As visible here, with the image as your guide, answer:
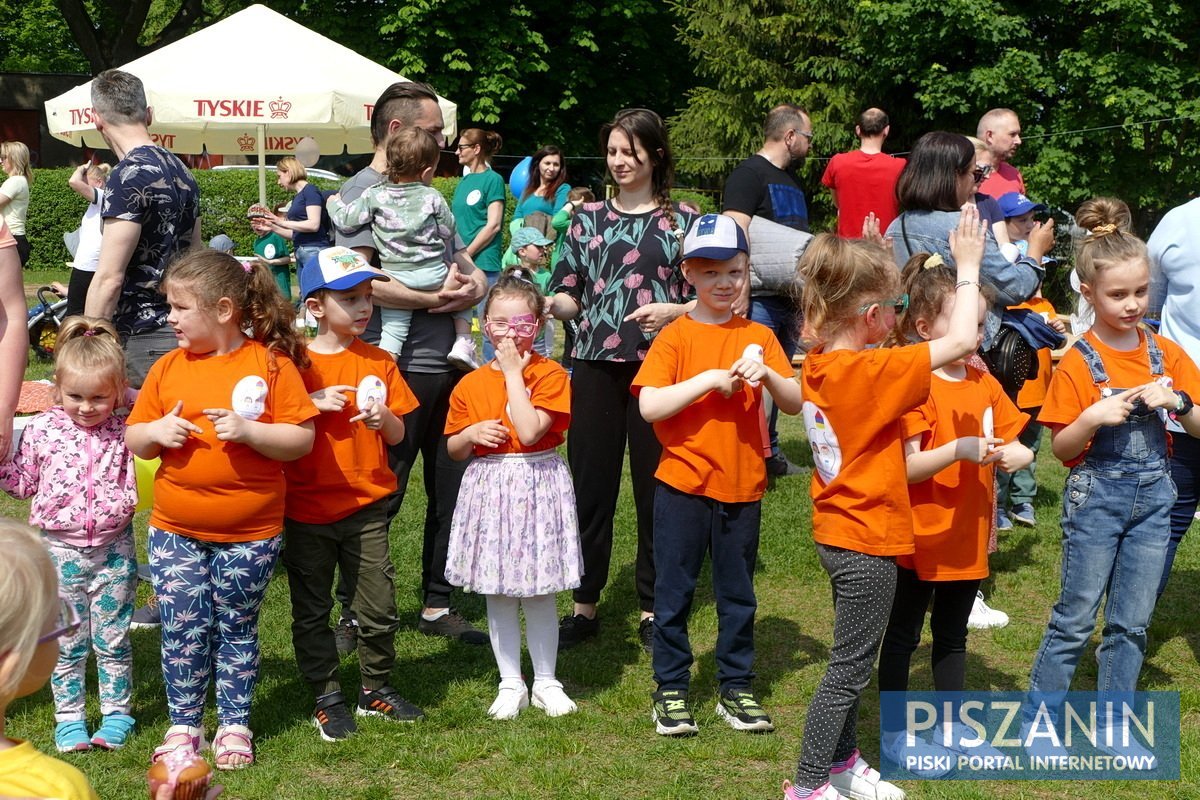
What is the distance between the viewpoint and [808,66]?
24.6m

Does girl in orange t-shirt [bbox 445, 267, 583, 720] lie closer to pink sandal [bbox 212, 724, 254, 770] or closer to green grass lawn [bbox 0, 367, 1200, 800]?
green grass lawn [bbox 0, 367, 1200, 800]

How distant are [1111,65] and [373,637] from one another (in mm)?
19151

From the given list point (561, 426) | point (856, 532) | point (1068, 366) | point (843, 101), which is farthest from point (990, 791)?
point (843, 101)

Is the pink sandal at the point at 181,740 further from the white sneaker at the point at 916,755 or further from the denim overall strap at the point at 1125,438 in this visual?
the denim overall strap at the point at 1125,438

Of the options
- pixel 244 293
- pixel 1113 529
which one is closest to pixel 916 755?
pixel 1113 529

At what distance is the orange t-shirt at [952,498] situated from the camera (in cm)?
400

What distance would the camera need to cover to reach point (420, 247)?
5.00 m

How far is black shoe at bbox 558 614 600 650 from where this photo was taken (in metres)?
5.41

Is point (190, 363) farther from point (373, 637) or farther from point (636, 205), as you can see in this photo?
point (636, 205)

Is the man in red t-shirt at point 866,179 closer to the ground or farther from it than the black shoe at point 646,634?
farther from it

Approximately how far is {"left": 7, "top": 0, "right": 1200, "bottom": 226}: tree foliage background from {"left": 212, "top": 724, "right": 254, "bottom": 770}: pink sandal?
891 cm

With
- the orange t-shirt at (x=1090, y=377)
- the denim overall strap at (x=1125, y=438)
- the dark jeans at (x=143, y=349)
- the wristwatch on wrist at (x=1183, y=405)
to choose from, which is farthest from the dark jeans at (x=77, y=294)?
the wristwatch on wrist at (x=1183, y=405)

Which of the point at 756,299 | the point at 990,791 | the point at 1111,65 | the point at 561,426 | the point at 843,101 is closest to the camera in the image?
the point at 990,791

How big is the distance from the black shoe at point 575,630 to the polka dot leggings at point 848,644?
185 centimetres
